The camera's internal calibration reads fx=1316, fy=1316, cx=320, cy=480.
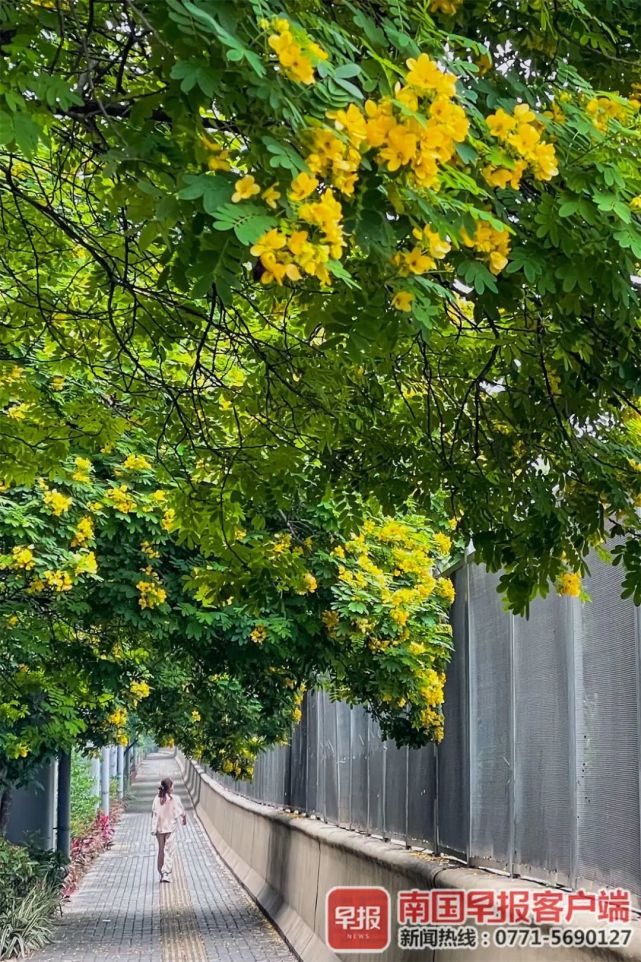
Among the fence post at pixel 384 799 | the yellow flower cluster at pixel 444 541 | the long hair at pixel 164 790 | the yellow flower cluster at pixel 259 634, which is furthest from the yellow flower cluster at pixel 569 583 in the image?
the long hair at pixel 164 790

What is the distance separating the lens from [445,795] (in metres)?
10.5

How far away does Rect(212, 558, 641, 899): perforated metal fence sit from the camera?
6438 mm

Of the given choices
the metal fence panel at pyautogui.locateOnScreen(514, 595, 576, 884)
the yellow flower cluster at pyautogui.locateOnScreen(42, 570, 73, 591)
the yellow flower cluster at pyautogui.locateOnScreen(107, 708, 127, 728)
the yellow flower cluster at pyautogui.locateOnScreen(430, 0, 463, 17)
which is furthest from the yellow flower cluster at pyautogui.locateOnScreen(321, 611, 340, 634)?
the yellow flower cluster at pyautogui.locateOnScreen(107, 708, 127, 728)

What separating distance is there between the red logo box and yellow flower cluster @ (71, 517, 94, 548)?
359cm

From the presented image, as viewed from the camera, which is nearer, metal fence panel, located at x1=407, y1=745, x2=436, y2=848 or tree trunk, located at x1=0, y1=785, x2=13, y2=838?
metal fence panel, located at x1=407, y1=745, x2=436, y2=848

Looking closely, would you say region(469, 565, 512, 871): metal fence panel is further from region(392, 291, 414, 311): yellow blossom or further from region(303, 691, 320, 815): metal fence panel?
region(303, 691, 320, 815): metal fence panel

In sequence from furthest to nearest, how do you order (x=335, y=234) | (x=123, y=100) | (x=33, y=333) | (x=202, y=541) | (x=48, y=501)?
(x=48, y=501), (x=202, y=541), (x=33, y=333), (x=123, y=100), (x=335, y=234)

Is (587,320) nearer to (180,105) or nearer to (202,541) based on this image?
(180,105)

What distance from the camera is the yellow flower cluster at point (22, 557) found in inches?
376

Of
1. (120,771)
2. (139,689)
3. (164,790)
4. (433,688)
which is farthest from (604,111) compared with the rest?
(120,771)

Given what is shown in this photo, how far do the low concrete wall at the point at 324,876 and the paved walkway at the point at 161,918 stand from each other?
1.16 feet

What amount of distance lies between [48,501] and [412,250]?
22.2 ft

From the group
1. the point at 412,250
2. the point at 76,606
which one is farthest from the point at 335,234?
the point at 76,606

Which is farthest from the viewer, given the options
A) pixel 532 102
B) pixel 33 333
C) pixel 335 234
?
pixel 33 333
